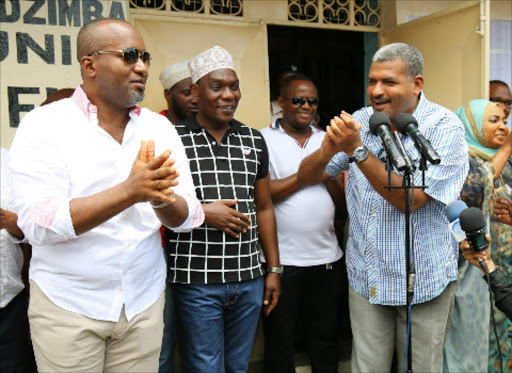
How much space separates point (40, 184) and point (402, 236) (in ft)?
6.22

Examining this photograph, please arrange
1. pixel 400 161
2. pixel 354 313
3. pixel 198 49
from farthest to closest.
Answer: pixel 198 49 → pixel 354 313 → pixel 400 161

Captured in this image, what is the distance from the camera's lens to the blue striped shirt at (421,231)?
291 cm

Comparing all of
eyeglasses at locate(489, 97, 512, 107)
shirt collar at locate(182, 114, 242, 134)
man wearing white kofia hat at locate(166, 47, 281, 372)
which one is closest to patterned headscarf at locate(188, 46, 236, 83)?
man wearing white kofia hat at locate(166, 47, 281, 372)

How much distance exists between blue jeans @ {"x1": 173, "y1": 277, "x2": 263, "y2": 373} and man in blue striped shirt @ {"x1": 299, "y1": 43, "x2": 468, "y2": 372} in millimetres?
649

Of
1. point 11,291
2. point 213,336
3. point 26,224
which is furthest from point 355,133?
point 11,291

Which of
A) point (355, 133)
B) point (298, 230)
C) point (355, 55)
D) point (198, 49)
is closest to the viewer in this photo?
point (355, 133)

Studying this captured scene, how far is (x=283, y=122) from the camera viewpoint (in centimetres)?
398

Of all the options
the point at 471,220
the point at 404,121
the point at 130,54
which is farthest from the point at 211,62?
the point at 471,220

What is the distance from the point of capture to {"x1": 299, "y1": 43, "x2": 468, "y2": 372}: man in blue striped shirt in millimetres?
2916

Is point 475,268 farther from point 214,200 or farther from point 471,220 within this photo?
point 214,200

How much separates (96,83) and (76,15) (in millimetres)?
1789

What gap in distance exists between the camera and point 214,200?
3006 millimetres

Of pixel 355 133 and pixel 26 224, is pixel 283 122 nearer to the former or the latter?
pixel 355 133

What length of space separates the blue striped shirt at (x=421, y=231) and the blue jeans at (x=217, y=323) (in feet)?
2.24
